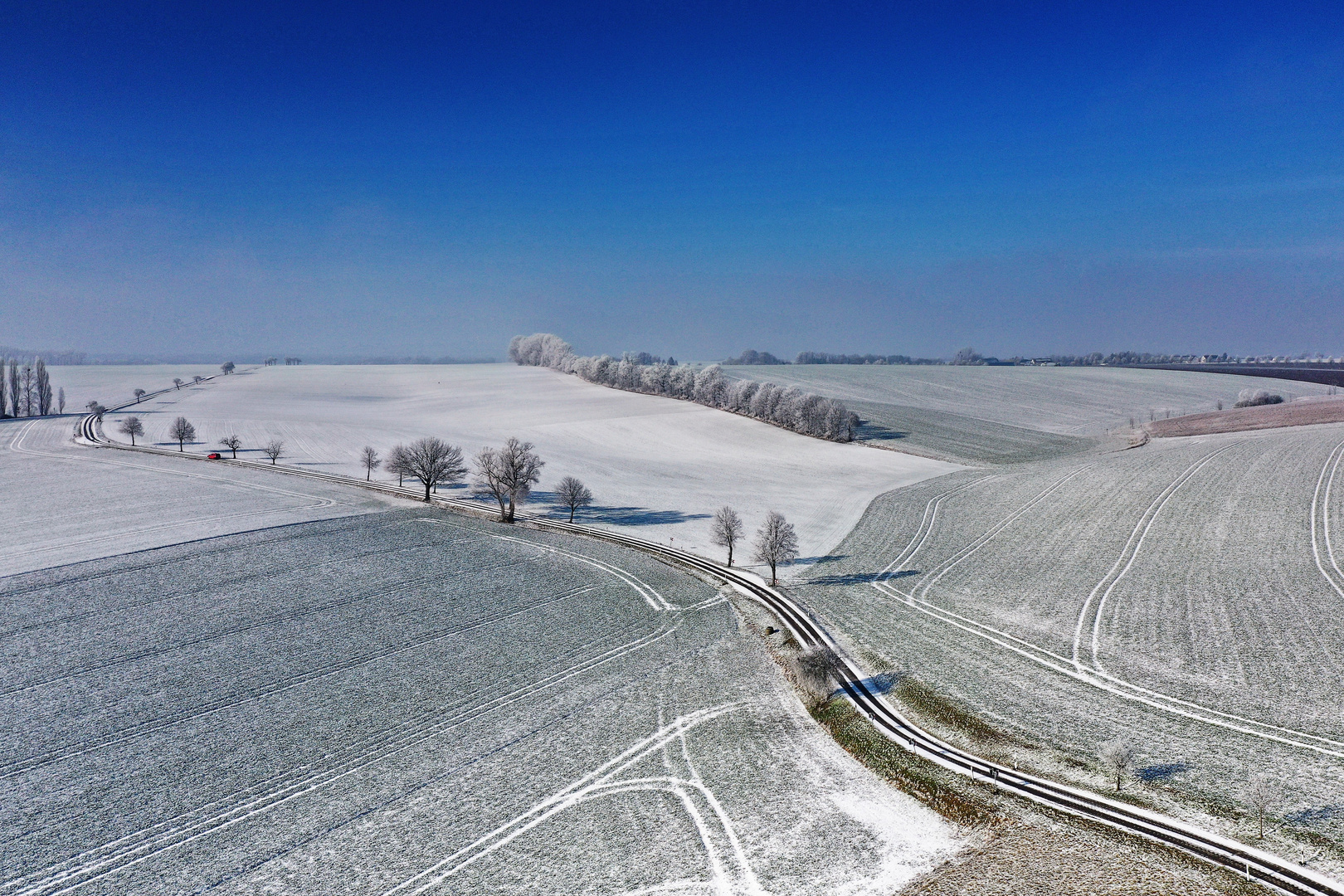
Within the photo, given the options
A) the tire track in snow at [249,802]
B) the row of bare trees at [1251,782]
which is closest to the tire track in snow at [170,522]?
the tire track in snow at [249,802]

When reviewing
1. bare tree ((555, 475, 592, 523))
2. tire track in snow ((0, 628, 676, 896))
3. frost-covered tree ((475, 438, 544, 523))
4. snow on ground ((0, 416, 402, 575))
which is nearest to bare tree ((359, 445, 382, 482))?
snow on ground ((0, 416, 402, 575))

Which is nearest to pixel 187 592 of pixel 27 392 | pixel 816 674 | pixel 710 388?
pixel 816 674

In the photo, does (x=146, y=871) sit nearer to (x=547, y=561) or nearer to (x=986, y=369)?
(x=547, y=561)

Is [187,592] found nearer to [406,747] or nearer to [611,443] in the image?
[406,747]

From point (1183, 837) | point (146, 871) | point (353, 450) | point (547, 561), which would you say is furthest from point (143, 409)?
point (1183, 837)

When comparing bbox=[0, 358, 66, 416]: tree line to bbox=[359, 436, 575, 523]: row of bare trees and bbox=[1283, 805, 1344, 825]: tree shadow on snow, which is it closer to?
bbox=[359, 436, 575, 523]: row of bare trees

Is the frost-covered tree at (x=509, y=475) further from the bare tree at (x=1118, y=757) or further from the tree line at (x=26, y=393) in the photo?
the tree line at (x=26, y=393)
